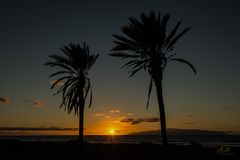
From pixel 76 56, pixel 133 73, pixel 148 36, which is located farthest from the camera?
pixel 76 56

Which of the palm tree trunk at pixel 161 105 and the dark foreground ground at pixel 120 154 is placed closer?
the dark foreground ground at pixel 120 154

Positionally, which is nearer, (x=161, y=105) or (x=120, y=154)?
(x=161, y=105)

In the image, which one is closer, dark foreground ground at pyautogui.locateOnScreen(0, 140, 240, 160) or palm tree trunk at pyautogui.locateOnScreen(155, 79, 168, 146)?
dark foreground ground at pyautogui.locateOnScreen(0, 140, 240, 160)

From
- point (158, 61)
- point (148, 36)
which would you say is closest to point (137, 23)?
point (148, 36)

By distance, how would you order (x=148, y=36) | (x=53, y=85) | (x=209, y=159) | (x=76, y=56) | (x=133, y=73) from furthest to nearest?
(x=53, y=85)
(x=76, y=56)
(x=133, y=73)
(x=148, y=36)
(x=209, y=159)

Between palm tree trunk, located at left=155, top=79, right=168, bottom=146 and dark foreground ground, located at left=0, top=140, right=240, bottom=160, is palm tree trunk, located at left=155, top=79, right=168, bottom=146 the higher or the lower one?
the higher one

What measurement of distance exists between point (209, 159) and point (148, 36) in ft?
30.6

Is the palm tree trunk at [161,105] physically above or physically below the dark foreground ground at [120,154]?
above

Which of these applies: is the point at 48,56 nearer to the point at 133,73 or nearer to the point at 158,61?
the point at 133,73

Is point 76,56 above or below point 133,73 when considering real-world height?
above

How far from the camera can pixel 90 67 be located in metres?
28.0

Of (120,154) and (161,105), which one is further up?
(161,105)

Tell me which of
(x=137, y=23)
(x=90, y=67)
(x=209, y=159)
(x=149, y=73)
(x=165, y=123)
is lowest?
(x=209, y=159)

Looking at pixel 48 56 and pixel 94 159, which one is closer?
pixel 94 159
